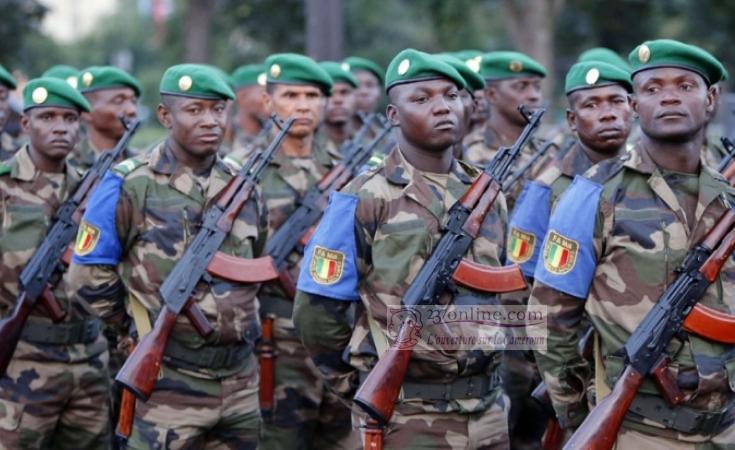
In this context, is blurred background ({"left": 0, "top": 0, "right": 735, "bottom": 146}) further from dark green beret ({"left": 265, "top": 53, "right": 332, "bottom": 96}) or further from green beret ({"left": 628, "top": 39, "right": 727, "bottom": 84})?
green beret ({"left": 628, "top": 39, "right": 727, "bottom": 84})

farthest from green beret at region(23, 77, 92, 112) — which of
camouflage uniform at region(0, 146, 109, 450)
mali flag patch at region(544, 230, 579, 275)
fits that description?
→ mali flag patch at region(544, 230, 579, 275)

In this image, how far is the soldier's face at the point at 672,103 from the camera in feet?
15.3

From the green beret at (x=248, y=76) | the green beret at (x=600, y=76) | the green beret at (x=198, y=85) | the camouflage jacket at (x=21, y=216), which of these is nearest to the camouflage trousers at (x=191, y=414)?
the camouflage jacket at (x=21, y=216)

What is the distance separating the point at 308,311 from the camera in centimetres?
548

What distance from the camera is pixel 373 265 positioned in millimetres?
5340

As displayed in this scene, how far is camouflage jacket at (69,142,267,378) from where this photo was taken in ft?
20.1

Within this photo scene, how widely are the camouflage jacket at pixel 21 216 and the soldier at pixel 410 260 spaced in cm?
222

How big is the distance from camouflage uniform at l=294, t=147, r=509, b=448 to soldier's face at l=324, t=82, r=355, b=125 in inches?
169

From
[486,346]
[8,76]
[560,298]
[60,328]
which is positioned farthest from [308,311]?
[8,76]

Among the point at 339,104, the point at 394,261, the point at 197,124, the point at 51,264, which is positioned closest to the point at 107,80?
the point at 51,264

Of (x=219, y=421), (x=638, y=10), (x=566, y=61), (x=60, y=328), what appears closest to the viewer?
(x=219, y=421)

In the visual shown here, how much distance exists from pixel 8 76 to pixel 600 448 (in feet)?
19.2

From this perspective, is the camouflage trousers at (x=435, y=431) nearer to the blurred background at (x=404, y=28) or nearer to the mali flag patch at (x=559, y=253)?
the mali flag patch at (x=559, y=253)

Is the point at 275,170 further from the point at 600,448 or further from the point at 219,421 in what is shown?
the point at 600,448
